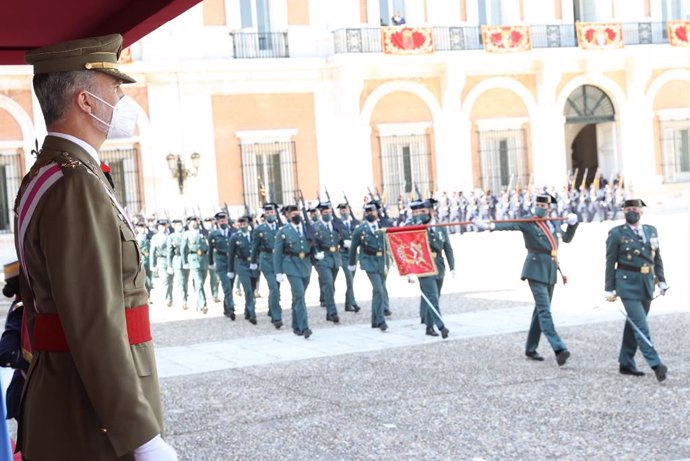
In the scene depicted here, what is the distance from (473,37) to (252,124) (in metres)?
7.75

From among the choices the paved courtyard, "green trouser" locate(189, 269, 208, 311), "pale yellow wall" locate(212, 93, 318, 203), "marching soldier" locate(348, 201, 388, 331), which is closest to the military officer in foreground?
the paved courtyard

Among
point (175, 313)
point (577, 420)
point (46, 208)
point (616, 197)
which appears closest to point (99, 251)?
point (46, 208)

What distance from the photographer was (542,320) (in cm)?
992

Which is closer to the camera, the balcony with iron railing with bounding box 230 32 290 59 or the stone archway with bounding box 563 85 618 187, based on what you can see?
the balcony with iron railing with bounding box 230 32 290 59

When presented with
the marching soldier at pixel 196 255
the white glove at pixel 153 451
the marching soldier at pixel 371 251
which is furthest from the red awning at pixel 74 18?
the marching soldier at pixel 196 255

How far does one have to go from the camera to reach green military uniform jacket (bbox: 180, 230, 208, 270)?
1712cm

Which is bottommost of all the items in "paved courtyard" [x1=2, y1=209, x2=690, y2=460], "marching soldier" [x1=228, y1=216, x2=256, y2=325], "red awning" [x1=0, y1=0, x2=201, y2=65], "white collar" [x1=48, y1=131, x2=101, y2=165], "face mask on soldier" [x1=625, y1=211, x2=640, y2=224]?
"paved courtyard" [x1=2, y1=209, x2=690, y2=460]

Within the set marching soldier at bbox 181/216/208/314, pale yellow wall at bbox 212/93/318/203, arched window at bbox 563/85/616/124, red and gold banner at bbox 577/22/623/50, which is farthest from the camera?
arched window at bbox 563/85/616/124

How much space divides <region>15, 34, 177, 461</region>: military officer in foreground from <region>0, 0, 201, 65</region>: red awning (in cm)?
135

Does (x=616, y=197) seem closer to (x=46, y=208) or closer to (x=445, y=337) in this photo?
(x=445, y=337)

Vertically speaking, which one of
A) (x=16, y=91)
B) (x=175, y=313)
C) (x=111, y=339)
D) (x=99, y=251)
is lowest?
(x=175, y=313)

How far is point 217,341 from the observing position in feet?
42.7

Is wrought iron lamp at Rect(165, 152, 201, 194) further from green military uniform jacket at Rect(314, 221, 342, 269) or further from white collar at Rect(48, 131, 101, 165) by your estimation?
white collar at Rect(48, 131, 101, 165)

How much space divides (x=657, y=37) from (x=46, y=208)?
3398 centimetres
